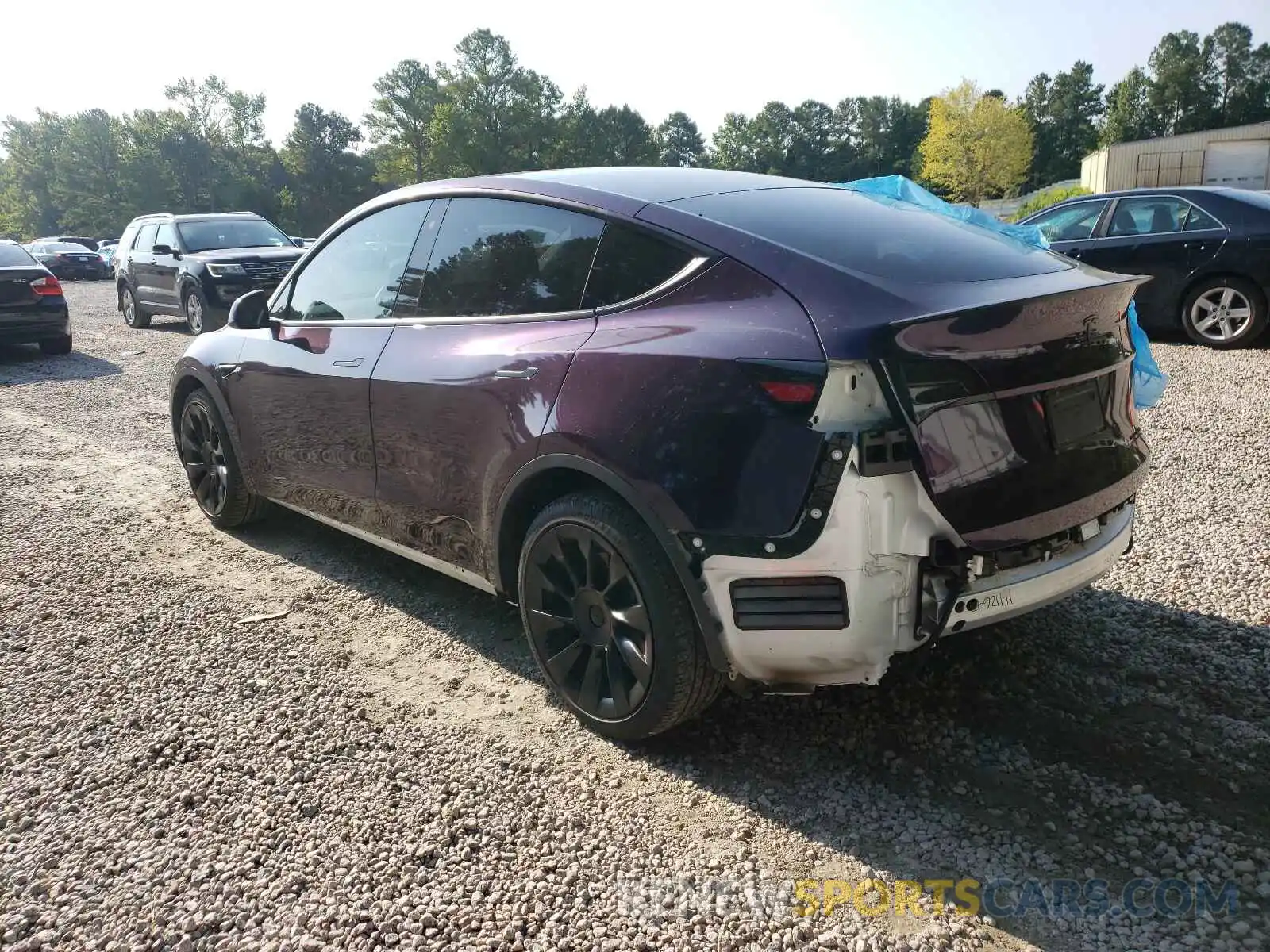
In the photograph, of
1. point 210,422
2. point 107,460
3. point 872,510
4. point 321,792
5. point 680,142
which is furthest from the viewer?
point 680,142

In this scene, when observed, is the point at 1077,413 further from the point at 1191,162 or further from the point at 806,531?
the point at 1191,162

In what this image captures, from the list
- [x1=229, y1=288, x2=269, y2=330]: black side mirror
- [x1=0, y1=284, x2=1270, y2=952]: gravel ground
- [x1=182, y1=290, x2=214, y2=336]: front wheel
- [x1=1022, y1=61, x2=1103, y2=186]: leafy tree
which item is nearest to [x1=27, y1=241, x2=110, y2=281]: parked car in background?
[x1=182, y1=290, x2=214, y2=336]: front wheel

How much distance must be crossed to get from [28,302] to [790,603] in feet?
44.3

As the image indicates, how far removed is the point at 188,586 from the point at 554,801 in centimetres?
264

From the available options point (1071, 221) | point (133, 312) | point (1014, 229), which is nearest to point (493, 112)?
point (133, 312)

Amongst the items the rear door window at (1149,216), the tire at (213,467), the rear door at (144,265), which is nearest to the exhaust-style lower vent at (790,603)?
the tire at (213,467)

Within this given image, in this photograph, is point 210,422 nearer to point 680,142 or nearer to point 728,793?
point 728,793

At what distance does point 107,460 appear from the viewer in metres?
7.04

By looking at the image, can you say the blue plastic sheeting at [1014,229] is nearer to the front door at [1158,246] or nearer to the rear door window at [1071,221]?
the front door at [1158,246]

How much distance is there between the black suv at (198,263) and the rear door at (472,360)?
411 inches

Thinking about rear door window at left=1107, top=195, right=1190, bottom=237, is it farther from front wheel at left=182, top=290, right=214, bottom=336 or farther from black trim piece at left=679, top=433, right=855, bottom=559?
front wheel at left=182, top=290, right=214, bottom=336

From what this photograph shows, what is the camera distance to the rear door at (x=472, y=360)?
A: 3.02 m

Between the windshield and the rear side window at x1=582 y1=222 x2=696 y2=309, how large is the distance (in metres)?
12.9

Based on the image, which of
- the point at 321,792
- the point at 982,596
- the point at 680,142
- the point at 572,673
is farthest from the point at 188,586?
the point at 680,142
